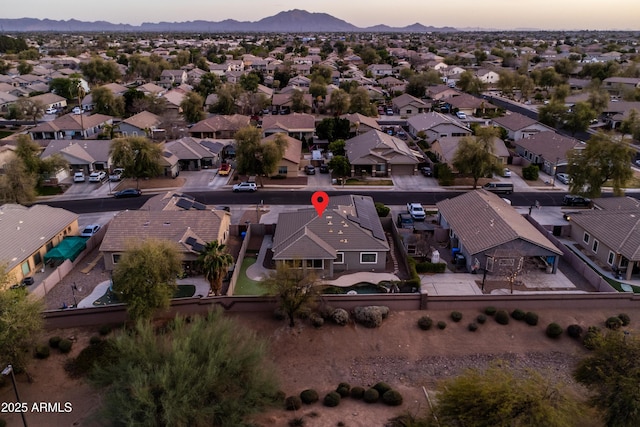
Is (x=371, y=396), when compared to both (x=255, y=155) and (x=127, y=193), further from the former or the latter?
(x=127, y=193)

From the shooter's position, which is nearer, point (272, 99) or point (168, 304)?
point (168, 304)

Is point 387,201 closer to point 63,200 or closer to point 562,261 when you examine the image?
point 562,261

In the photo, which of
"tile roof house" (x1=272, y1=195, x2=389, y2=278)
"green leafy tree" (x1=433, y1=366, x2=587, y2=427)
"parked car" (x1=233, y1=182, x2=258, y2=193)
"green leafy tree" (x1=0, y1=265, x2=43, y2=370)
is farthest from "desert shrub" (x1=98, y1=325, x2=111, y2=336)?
"parked car" (x1=233, y1=182, x2=258, y2=193)

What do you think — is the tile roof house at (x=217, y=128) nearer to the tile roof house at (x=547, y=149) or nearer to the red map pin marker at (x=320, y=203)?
the red map pin marker at (x=320, y=203)

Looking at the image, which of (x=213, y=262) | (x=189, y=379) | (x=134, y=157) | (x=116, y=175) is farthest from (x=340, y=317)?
(x=116, y=175)

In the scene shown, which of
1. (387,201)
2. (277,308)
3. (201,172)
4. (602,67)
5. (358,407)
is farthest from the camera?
(602,67)

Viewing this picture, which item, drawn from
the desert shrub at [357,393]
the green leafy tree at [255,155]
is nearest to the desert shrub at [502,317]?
the desert shrub at [357,393]

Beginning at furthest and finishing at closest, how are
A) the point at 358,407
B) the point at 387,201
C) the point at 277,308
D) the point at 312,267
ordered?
the point at 387,201, the point at 312,267, the point at 277,308, the point at 358,407

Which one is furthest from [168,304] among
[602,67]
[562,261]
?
Answer: [602,67]
